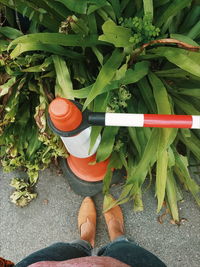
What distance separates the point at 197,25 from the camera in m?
1.12

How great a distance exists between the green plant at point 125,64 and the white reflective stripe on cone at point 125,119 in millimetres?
88

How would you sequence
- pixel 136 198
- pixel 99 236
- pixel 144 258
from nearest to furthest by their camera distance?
pixel 144 258 < pixel 136 198 < pixel 99 236

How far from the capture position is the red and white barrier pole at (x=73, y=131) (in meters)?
0.89

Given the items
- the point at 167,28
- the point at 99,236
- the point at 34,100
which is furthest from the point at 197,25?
the point at 99,236

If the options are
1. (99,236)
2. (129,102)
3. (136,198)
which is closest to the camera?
(129,102)

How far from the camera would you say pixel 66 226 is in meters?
1.50

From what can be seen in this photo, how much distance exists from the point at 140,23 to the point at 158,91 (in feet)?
0.71

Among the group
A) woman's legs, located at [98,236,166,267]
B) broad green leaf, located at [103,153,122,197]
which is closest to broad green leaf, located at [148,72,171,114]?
broad green leaf, located at [103,153,122,197]

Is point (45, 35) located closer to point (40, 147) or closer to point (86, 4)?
point (86, 4)

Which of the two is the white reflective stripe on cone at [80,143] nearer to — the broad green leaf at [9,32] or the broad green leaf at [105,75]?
the broad green leaf at [105,75]

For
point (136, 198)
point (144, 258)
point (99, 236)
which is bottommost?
point (99, 236)

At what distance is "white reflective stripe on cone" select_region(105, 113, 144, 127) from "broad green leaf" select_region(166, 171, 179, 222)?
1.61 feet

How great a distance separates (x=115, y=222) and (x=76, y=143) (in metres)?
0.50

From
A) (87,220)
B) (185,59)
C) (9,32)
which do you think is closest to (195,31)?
(185,59)
